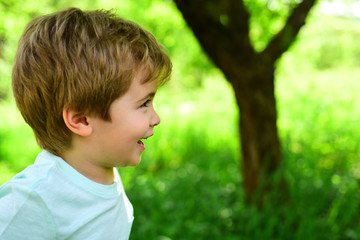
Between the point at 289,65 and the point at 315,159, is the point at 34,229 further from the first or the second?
the point at 289,65

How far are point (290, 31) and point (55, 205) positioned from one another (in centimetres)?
241

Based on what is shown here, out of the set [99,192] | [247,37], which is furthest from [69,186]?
[247,37]

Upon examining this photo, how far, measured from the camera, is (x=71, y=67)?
1.24 metres

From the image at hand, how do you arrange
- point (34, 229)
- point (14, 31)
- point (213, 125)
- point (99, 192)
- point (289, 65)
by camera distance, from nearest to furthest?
point (34, 229), point (99, 192), point (14, 31), point (213, 125), point (289, 65)

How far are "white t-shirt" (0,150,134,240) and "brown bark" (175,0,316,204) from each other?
73.8 inches

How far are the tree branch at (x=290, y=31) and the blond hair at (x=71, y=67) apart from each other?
6.57 ft

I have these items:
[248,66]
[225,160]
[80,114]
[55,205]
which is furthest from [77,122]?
[225,160]

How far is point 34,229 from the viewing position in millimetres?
1155

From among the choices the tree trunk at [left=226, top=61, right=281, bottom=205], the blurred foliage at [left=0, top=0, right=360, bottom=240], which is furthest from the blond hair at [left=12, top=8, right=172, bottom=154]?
the tree trunk at [left=226, top=61, right=281, bottom=205]

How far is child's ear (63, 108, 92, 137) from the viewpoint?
4.19 feet

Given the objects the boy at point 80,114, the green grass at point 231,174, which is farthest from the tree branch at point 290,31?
the boy at point 80,114

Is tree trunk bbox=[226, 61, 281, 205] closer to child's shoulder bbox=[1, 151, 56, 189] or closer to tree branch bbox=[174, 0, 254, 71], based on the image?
tree branch bbox=[174, 0, 254, 71]

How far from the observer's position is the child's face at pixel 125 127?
1303 millimetres

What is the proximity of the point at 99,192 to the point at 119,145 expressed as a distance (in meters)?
0.15
